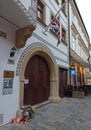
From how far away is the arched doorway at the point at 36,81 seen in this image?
7914 mm

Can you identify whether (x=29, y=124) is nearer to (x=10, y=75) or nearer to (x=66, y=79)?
(x=10, y=75)

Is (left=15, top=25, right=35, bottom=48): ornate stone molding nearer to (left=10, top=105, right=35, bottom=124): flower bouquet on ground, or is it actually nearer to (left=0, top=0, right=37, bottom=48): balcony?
(left=0, top=0, right=37, bottom=48): balcony

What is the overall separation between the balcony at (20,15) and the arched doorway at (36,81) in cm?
216

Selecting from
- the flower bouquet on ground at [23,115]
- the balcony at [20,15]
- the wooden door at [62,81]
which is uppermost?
the balcony at [20,15]

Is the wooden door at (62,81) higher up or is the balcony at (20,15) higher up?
the balcony at (20,15)

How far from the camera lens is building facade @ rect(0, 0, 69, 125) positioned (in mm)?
5484

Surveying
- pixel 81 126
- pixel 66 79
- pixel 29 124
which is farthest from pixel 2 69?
pixel 66 79

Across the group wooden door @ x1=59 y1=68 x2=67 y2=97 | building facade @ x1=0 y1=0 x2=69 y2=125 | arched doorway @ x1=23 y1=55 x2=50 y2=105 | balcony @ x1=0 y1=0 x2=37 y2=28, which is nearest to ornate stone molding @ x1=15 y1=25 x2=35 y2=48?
building facade @ x1=0 y1=0 x2=69 y2=125

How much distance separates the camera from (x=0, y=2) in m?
4.53

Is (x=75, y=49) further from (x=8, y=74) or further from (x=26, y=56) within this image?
(x=8, y=74)

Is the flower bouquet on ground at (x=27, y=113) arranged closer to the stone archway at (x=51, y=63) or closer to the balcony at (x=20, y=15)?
the balcony at (x=20, y=15)

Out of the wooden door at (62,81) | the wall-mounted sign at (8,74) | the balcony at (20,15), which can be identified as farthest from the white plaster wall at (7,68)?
the wooden door at (62,81)

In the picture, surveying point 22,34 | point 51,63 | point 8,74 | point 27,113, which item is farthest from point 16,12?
point 51,63

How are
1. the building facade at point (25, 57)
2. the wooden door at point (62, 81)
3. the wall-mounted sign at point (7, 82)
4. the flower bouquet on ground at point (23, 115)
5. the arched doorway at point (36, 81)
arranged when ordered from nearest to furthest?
1. the building facade at point (25, 57)
2. the wall-mounted sign at point (7, 82)
3. the flower bouquet on ground at point (23, 115)
4. the arched doorway at point (36, 81)
5. the wooden door at point (62, 81)
